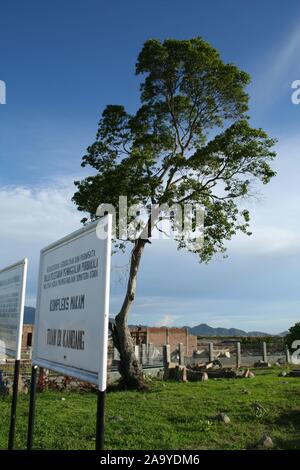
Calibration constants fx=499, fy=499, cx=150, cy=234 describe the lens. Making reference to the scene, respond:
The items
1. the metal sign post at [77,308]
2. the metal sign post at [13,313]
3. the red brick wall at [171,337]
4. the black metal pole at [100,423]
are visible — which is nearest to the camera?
the black metal pole at [100,423]

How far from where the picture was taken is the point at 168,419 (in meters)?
10.0

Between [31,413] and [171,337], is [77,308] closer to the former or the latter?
[31,413]

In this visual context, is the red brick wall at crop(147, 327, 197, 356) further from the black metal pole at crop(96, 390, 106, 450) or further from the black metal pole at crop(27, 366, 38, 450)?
the black metal pole at crop(96, 390, 106, 450)

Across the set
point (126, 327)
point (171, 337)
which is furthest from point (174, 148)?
point (171, 337)

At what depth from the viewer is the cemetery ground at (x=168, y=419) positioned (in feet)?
26.1

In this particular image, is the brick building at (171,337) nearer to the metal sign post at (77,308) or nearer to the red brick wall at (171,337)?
the red brick wall at (171,337)

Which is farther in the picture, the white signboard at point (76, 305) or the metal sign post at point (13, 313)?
the metal sign post at point (13, 313)

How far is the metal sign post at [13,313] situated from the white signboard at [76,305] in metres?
0.82

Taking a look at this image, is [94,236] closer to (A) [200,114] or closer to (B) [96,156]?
(B) [96,156]

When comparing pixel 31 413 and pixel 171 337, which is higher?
pixel 171 337

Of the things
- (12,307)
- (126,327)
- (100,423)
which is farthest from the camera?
(126,327)

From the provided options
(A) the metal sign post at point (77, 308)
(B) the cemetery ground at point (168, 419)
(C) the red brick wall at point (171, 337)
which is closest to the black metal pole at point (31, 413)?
(A) the metal sign post at point (77, 308)

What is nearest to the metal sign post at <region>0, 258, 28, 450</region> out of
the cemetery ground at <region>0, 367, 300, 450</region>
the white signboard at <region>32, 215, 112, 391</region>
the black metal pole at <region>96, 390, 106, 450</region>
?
the white signboard at <region>32, 215, 112, 391</region>

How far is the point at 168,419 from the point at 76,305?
Answer: 241 inches
